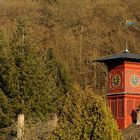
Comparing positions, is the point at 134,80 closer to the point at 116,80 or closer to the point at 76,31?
the point at 116,80

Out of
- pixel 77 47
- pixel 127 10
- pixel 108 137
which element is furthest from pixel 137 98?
pixel 127 10

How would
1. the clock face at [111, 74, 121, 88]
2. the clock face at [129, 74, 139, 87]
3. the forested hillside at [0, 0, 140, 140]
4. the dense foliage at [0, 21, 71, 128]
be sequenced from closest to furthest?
the clock face at [129, 74, 139, 87]
the clock face at [111, 74, 121, 88]
the dense foliage at [0, 21, 71, 128]
the forested hillside at [0, 0, 140, 140]

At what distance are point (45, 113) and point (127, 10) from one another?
31.2 metres

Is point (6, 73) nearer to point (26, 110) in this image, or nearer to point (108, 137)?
point (26, 110)

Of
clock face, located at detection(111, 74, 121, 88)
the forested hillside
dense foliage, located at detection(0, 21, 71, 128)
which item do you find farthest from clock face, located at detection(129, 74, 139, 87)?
the forested hillside

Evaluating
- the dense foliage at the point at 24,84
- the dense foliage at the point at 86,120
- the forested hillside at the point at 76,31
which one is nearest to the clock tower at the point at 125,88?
the dense foliage at the point at 24,84

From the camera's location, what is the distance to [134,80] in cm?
2656

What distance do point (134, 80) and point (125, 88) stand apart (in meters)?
0.76

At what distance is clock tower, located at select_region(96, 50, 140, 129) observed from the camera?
26.1m

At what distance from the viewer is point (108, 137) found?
51.8ft

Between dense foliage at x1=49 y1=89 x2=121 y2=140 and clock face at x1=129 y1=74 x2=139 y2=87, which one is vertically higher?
clock face at x1=129 y1=74 x2=139 y2=87

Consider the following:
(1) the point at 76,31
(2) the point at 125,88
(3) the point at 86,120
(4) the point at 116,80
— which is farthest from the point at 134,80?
(1) the point at 76,31

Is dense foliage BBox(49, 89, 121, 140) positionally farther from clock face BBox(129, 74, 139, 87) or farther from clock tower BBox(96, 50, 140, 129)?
clock face BBox(129, 74, 139, 87)

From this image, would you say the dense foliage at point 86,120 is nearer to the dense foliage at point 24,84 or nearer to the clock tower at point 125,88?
the clock tower at point 125,88
